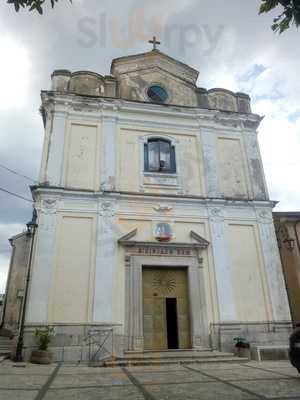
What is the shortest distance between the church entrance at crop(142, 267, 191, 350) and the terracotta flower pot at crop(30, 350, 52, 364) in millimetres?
2986

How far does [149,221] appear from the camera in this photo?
37.6ft

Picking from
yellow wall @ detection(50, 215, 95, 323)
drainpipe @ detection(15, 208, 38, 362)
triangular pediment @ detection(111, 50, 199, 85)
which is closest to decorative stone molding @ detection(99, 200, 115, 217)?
yellow wall @ detection(50, 215, 95, 323)

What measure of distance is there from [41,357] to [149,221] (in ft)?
17.7

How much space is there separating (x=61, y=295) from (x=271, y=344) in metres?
6.91

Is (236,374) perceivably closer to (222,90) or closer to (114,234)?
(114,234)

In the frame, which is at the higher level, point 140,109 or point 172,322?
point 140,109

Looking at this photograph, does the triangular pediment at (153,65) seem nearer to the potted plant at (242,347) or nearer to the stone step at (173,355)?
the potted plant at (242,347)

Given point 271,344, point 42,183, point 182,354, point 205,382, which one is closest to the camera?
point 205,382

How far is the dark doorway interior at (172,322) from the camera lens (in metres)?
10.4

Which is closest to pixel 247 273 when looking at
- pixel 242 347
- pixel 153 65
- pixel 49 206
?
pixel 242 347

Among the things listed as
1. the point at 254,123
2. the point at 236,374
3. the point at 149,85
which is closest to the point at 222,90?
the point at 254,123

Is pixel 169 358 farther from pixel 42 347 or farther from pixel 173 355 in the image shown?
pixel 42 347

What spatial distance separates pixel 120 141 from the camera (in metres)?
12.7

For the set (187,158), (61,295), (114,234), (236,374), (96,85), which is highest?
(96,85)
